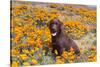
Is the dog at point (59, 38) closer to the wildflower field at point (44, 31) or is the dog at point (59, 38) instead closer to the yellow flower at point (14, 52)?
the wildflower field at point (44, 31)

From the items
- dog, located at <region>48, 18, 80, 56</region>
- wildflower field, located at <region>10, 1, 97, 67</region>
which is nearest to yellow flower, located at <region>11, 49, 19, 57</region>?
wildflower field, located at <region>10, 1, 97, 67</region>

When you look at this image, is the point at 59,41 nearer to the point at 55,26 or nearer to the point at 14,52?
the point at 55,26

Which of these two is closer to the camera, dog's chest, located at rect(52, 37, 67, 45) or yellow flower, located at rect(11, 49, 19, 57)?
yellow flower, located at rect(11, 49, 19, 57)

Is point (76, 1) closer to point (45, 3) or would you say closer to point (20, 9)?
point (45, 3)

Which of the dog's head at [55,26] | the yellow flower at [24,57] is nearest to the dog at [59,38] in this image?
the dog's head at [55,26]

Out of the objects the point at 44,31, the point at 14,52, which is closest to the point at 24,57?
the point at 14,52

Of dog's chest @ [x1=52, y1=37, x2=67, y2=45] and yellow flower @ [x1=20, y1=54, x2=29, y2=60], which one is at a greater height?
dog's chest @ [x1=52, y1=37, x2=67, y2=45]

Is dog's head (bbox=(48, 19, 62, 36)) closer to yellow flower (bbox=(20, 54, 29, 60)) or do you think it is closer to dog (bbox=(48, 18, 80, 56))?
dog (bbox=(48, 18, 80, 56))
